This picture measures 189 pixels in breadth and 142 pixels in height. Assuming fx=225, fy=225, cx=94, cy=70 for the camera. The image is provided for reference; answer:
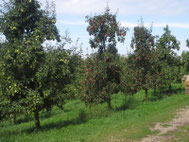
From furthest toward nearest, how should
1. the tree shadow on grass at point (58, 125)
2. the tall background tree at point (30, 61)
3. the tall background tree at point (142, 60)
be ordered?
the tall background tree at point (142, 60) < the tree shadow on grass at point (58, 125) < the tall background tree at point (30, 61)

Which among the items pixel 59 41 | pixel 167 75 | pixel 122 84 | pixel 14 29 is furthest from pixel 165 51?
pixel 14 29

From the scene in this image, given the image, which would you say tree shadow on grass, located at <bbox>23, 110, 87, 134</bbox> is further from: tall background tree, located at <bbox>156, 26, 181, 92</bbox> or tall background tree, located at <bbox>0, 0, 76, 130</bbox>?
tall background tree, located at <bbox>156, 26, 181, 92</bbox>

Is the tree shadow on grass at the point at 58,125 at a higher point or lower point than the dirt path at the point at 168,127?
lower

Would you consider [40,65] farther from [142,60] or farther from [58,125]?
[142,60]

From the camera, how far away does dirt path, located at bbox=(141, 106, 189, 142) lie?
23.4 ft

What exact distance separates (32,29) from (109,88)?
225 inches

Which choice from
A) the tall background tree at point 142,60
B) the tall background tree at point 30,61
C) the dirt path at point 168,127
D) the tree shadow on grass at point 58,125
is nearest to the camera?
the dirt path at point 168,127

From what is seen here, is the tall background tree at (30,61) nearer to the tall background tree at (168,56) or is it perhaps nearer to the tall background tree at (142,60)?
the tall background tree at (142,60)

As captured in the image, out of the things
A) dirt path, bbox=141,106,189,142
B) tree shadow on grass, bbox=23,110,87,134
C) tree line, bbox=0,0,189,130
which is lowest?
tree shadow on grass, bbox=23,110,87,134

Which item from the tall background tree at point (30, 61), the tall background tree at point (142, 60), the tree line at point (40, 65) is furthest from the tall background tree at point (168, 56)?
the tall background tree at point (30, 61)

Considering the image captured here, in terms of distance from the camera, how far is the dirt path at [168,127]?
7.13 m

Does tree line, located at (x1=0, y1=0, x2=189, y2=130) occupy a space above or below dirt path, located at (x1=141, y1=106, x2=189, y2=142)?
above

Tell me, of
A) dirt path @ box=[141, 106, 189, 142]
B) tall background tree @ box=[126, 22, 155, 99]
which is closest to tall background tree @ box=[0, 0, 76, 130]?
dirt path @ box=[141, 106, 189, 142]

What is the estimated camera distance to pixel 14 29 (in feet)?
32.0
